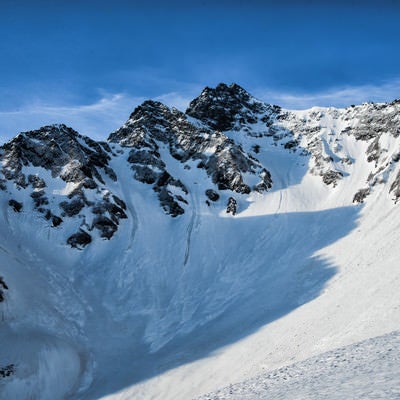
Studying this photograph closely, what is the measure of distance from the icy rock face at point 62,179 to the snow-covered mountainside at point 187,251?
286mm

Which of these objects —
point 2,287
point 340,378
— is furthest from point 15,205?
point 340,378

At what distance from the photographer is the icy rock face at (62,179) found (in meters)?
61.7

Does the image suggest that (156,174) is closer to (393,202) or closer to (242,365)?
(393,202)

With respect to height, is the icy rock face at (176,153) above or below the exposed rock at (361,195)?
above

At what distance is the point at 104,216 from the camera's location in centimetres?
6259

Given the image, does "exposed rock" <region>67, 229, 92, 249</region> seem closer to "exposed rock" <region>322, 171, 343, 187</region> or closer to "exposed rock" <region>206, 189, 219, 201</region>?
"exposed rock" <region>206, 189, 219, 201</region>

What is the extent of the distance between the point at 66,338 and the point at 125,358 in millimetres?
6389

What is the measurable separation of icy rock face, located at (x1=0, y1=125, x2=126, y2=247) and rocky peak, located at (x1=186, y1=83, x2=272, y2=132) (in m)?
41.3

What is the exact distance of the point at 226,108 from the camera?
114438 mm

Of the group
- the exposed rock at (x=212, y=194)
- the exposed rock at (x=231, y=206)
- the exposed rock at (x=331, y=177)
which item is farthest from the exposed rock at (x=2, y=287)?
the exposed rock at (x=331, y=177)

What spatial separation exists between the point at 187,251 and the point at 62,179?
25.9 m

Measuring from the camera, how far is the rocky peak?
110 m

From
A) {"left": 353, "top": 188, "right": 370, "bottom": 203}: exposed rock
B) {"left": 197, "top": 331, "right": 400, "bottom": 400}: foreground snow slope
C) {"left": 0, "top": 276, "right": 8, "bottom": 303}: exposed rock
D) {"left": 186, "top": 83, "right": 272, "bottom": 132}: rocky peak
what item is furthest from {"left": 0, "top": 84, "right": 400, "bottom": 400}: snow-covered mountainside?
{"left": 197, "top": 331, "right": 400, "bottom": 400}: foreground snow slope

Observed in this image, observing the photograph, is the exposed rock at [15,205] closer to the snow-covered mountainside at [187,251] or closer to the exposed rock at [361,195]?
the snow-covered mountainside at [187,251]
